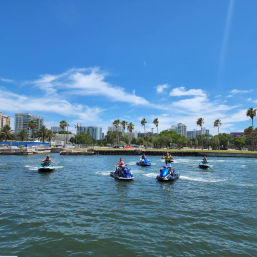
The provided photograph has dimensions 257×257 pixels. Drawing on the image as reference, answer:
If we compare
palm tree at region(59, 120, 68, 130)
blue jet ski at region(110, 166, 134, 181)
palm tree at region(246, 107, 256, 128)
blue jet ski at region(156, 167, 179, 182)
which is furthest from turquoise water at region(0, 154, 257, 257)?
palm tree at region(59, 120, 68, 130)

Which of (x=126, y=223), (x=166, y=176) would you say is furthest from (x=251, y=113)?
(x=126, y=223)

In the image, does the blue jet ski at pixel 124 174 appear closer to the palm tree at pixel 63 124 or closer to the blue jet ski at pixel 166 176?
the blue jet ski at pixel 166 176

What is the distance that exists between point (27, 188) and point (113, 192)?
8241 mm

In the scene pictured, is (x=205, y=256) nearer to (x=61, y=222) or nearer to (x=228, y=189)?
(x=61, y=222)

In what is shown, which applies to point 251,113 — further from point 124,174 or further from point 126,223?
point 126,223

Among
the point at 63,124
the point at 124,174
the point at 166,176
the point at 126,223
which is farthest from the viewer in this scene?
the point at 63,124

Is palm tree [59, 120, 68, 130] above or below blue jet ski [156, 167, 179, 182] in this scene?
above

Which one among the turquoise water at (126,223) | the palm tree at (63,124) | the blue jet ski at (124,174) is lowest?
the turquoise water at (126,223)

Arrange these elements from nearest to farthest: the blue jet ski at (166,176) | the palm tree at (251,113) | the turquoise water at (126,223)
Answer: the turquoise water at (126,223), the blue jet ski at (166,176), the palm tree at (251,113)

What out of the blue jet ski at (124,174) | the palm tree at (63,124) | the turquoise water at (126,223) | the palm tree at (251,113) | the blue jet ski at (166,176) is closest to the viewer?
the turquoise water at (126,223)

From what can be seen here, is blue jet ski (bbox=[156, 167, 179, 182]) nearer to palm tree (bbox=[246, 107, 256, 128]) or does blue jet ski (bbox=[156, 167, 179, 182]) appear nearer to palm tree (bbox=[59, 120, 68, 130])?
palm tree (bbox=[246, 107, 256, 128])

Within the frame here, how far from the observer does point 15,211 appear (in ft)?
41.5

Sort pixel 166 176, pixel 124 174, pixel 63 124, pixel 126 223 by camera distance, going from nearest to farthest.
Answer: pixel 126 223
pixel 166 176
pixel 124 174
pixel 63 124

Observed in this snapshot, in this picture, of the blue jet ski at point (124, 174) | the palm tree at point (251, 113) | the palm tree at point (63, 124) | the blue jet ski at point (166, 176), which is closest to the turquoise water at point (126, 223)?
the blue jet ski at point (166, 176)
